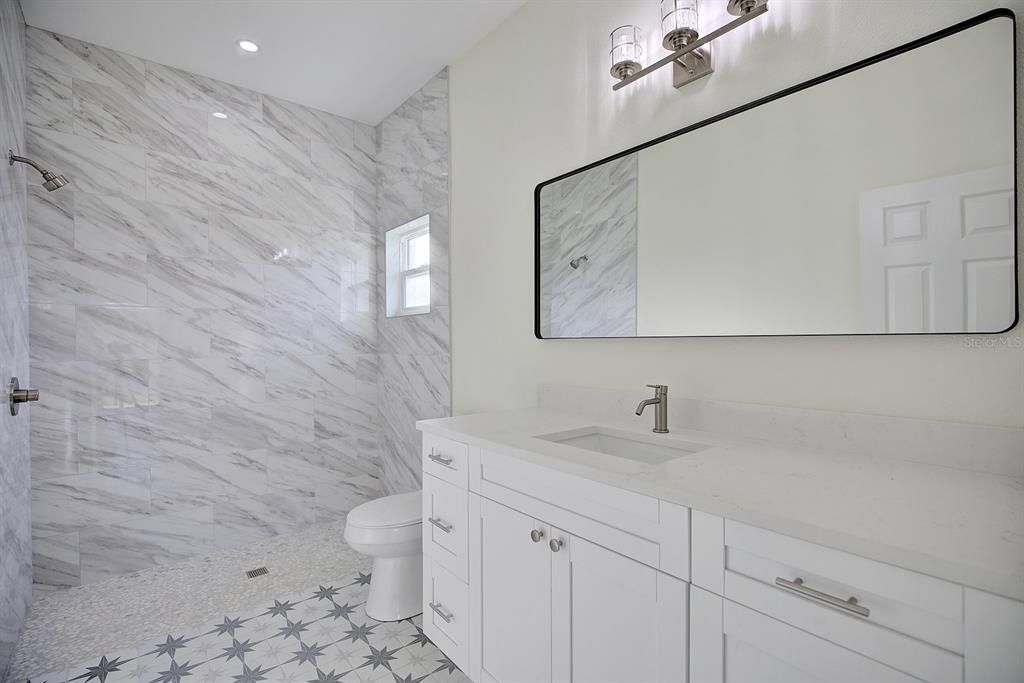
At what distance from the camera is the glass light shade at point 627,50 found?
5.59 feet

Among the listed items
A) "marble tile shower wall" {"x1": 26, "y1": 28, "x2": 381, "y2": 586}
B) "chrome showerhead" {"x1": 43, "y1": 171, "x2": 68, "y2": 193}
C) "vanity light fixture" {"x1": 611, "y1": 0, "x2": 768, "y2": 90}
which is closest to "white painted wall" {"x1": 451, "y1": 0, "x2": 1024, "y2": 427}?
"vanity light fixture" {"x1": 611, "y1": 0, "x2": 768, "y2": 90}

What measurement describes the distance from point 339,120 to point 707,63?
2524 millimetres

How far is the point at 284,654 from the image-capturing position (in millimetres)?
1907

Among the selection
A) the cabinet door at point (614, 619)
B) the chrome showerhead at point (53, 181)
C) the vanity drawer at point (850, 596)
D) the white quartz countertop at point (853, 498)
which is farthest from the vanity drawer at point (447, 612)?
the chrome showerhead at point (53, 181)

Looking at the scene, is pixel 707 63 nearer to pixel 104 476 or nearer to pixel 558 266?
pixel 558 266

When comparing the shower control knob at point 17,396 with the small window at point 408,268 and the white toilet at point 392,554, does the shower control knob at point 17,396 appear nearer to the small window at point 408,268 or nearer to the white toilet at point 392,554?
the white toilet at point 392,554

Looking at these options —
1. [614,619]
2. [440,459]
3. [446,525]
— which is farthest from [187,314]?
[614,619]

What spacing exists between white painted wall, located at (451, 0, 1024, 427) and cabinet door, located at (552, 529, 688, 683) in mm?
676

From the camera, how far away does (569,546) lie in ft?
4.05

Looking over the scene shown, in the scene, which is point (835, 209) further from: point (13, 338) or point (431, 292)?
point (13, 338)

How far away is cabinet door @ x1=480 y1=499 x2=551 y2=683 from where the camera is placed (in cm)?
131

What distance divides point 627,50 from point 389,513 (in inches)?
80.2

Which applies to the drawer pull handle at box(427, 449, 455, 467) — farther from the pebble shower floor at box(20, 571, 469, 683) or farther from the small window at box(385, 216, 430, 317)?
the small window at box(385, 216, 430, 317)

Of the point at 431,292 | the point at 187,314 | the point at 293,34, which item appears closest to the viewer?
the point at 293,34
